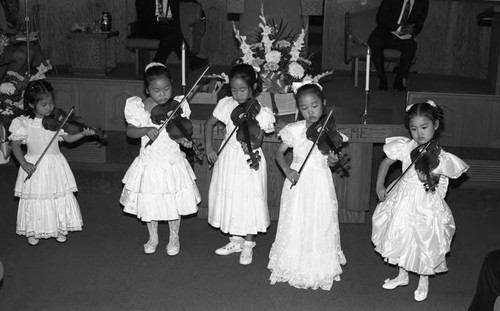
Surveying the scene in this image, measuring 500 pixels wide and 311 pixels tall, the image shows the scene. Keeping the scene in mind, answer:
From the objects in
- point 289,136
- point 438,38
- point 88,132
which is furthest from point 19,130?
point 438,38

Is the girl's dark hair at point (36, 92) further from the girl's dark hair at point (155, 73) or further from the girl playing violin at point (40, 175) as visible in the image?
the girl's dark hair at point (155, 73)

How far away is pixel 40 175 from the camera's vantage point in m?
5.13

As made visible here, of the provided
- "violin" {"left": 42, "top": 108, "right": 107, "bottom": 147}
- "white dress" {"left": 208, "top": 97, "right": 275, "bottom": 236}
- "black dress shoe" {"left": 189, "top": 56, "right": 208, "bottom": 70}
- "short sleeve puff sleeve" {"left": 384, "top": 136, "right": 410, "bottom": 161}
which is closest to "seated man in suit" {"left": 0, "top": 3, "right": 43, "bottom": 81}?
"black dress shoe" {"left": 189, "top": 56, "right": 208, "bottom": 70}

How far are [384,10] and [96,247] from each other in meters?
5.18

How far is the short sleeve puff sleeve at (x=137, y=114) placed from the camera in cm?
484

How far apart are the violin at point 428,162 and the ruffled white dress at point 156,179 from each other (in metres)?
1.60

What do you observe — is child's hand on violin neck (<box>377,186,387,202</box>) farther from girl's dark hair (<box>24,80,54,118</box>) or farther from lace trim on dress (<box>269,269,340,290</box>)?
girl's dark hair (<box>24,80,54,118</box>)

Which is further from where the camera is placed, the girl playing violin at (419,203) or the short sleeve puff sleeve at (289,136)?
the short sleeve puff sleeve at (289,136)

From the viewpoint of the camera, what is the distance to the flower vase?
5.82 meters

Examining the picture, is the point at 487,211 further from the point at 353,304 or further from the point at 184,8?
the point at 184,8

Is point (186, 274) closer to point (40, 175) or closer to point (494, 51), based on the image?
point (40, 175)

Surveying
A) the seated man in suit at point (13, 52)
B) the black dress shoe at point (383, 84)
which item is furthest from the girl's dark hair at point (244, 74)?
the seated man in suit at point (13, 52)

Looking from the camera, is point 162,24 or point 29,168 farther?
point 162,24

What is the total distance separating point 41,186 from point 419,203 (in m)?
2.61
